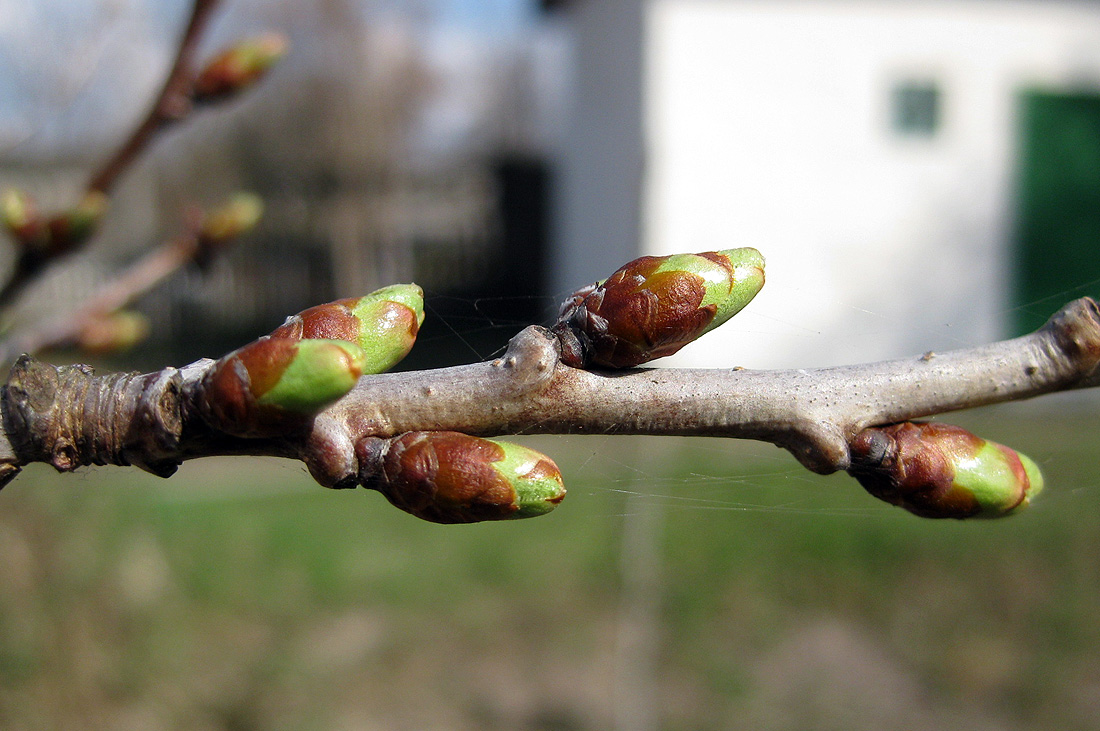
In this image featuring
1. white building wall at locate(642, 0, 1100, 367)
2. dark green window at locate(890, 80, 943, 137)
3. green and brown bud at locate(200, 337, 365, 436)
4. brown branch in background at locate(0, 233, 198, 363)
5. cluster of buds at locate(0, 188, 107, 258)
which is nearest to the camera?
green and brown bud at locate(200, 337, 365, 436)

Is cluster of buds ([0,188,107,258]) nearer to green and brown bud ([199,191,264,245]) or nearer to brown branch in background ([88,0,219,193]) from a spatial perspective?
brown branch in background ([88,0,219,193])

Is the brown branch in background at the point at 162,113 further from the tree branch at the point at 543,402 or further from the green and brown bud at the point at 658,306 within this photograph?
the green and brown bud at the point at 658,306

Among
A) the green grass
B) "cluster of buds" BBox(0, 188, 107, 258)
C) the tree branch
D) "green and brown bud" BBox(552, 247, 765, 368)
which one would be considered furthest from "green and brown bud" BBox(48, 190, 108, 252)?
the green grass

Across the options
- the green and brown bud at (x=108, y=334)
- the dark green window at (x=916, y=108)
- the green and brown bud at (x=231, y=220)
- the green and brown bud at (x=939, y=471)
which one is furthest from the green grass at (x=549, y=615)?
the dark green window at (x=916, y=108)

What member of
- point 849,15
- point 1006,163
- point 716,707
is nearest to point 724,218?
point 849,15

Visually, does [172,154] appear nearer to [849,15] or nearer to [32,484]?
[849,15]

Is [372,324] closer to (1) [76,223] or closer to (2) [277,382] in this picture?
(2) [277,382]

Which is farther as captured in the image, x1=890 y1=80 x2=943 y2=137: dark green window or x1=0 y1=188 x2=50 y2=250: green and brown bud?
x1=890 y1=80 x2=943 y2=137: dark green window

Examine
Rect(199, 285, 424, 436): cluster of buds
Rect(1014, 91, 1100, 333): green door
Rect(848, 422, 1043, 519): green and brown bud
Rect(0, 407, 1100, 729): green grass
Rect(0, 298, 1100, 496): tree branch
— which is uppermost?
Rect(199, 285, 424, 436): cluster of buds
